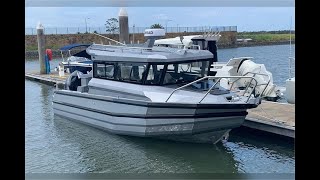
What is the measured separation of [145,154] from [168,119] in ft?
1.54

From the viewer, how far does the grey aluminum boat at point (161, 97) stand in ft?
15.6

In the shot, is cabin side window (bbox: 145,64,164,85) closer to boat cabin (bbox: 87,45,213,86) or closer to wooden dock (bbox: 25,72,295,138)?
boat cabin (bbox: 87,45,213,86)

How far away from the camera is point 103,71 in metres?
5.73

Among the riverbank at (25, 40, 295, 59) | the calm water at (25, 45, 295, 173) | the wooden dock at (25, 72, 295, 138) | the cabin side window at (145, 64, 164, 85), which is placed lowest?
the calm water at (25, 45, 295, 173)

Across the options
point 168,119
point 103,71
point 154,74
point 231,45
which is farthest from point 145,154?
point 231,45

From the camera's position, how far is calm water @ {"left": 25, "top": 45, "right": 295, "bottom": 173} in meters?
4.36

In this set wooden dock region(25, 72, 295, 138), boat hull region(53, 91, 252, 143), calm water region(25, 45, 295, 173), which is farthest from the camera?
wooden dock region(25, 72, 295, 138)

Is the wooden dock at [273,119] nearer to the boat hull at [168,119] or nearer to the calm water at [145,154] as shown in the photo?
the calm water at [145,154]

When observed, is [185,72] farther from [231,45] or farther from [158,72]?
[231,45]

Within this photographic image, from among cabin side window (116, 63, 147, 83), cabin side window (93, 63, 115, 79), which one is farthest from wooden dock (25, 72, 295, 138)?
cabin side window (93, 63, 115, 79)

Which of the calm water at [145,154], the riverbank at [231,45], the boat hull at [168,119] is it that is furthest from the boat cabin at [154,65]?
the riverbank at [231,45]

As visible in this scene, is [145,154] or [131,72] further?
[131,72]
